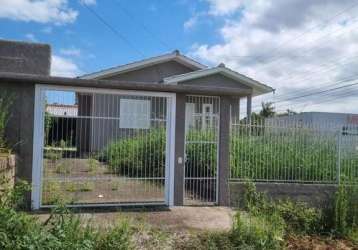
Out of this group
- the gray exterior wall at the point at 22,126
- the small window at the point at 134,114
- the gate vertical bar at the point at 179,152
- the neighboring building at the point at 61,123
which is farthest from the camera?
the gate vertical bar at the point at 179,152

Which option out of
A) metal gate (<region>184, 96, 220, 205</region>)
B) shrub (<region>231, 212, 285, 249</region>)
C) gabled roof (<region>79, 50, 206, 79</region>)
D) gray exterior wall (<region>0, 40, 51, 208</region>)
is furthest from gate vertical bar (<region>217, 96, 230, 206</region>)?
gabled roof (<region>79, 50, 206, 79</region>)

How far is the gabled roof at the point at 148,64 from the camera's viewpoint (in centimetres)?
1989

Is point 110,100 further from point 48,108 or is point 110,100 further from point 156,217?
point 156,217

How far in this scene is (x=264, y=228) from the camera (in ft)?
23.2

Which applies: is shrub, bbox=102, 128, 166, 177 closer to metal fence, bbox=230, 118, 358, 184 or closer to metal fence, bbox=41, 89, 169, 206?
metal fence, bbox=41, 89, 169, 206

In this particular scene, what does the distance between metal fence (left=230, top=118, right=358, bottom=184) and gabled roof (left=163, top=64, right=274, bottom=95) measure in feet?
27.3

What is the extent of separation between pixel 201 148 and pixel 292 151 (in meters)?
2.45

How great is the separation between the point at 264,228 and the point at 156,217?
2306mm

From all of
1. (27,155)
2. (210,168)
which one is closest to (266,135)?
(210,168)

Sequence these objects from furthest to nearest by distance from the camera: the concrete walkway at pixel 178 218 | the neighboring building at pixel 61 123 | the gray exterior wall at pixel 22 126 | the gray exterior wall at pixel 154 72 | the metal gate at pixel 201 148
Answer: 1. the gray exterior wall at pixel 154 72
2. the metal gate at pixel 201 148
3. the neighboring building at pixel 61 123
4. the gray exterior wall at pixel 22 126
5. the concrete walkway at pixel 178 218

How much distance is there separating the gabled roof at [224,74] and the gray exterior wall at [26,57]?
535 centimetres

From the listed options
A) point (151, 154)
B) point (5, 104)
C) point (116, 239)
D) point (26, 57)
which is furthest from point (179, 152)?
point (26, 57)

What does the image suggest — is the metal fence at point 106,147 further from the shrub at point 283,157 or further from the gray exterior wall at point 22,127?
the shrub at point 283,157

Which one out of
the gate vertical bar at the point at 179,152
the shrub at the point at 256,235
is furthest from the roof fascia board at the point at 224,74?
the shrub at the point at 256,235
